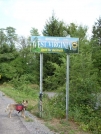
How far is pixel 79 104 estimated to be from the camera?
9891 millimetres

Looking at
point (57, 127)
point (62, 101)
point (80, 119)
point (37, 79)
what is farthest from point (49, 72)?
Answer: point (57, 127)

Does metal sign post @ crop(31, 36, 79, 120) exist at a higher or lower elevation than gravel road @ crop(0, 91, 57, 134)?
higher

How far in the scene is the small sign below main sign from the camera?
820cm

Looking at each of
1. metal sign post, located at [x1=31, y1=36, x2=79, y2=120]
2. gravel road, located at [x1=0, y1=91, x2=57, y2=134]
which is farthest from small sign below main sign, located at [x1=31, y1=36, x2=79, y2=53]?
gravel road, located at [x1=0, y1=91, x2=57, y2=134]

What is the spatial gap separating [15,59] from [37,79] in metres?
10.2

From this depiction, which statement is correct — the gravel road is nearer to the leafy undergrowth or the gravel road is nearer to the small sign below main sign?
the leafy undergrowth

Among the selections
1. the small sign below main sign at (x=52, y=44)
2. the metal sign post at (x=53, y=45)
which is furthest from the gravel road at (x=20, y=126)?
the small sign below main sign at (x=52, y=44)

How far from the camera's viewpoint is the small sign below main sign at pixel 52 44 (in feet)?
26.9

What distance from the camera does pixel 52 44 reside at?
8.34m

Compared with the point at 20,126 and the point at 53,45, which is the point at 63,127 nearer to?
the point at 20,126

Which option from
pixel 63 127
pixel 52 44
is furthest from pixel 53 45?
pixel 63 127

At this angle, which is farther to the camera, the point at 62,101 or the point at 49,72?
the point at 49,72

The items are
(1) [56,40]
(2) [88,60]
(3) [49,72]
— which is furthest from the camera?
(3) [49,72]

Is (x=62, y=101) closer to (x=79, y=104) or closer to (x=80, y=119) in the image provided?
(x=79, y=104)
